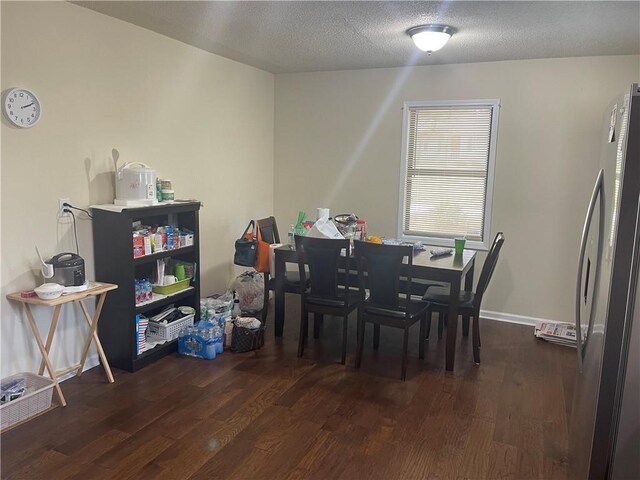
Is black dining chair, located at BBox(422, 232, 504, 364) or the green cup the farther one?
the green cup

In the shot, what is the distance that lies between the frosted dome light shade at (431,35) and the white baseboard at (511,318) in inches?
101

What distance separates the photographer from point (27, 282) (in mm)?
2947

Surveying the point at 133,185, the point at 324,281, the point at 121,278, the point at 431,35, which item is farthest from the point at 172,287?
the point at 431,35

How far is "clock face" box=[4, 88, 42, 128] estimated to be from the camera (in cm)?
274

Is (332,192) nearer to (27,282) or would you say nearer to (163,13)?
(163,13)

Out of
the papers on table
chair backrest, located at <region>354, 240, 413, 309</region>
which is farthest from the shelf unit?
the papers on table

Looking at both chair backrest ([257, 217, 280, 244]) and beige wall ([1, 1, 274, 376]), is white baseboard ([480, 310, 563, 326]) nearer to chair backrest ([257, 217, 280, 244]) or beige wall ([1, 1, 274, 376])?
chair backrest ([257, 217, 280, 244])

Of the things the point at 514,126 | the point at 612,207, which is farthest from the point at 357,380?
the point at 514,126

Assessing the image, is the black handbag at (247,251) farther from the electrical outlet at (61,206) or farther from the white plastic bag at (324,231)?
the electrical outlet at (61,206)

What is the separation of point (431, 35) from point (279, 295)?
89.3 inches

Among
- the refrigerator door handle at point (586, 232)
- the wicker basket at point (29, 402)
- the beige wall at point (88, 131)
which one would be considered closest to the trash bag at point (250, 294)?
the beige wall at point (88, 131)

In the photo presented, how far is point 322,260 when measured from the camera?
3580 millimetres

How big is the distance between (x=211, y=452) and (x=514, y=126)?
12.1 ft

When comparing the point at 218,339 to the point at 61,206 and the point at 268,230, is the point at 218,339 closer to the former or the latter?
the point at 268,230
